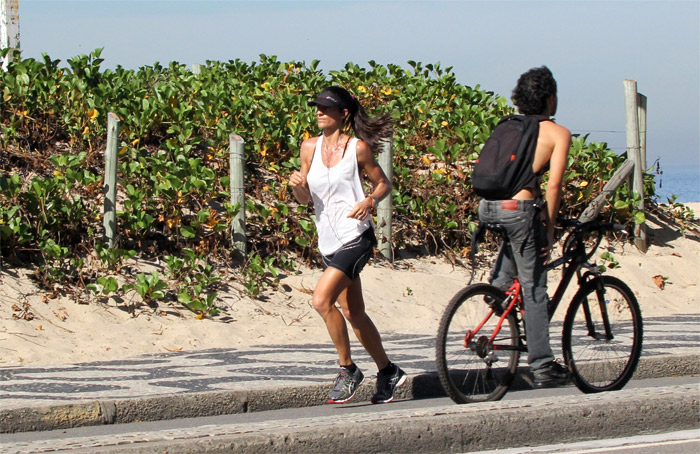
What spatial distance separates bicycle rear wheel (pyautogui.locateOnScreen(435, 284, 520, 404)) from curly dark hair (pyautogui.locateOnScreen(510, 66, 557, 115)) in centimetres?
106

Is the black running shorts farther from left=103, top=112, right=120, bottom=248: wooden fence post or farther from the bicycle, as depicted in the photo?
left=103, top=112, right=120, bottom=248: wooden fence post

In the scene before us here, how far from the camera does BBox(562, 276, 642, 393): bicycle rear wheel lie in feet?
18.5

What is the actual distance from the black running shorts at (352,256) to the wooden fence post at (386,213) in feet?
15.4

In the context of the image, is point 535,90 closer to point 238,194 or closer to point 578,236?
point 578,236

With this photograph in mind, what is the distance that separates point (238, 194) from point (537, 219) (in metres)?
4.89

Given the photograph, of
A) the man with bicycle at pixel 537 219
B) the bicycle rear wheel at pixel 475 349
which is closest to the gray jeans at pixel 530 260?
the man with bicycle at pixel 537 219

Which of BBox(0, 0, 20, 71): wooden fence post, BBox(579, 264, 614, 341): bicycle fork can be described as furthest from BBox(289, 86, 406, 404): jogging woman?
BBox(0, 0, 20, 71): wooden fence post

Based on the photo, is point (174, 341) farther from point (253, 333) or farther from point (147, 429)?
point (147, 429)

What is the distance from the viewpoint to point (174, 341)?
27.1 ft

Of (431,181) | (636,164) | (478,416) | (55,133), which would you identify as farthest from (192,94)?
(478,416)

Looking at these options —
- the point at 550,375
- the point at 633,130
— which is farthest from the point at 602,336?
the point at 633,130

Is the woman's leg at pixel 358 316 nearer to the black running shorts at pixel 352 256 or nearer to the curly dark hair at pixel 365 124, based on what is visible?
the black running shorts at pixel 352 256

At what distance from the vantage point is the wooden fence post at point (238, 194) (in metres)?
9.65

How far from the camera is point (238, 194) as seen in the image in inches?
382
